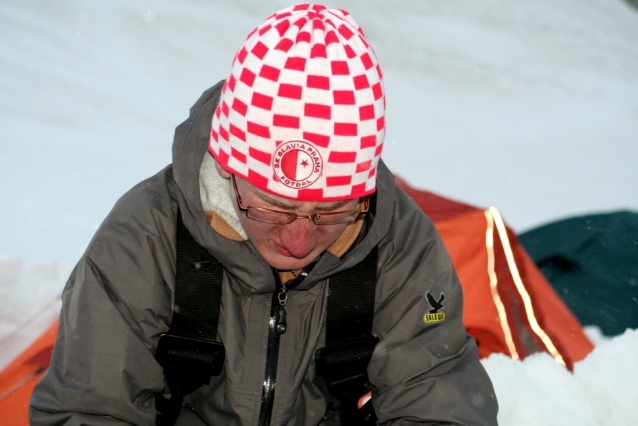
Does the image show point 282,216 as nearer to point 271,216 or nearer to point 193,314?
point 271,216

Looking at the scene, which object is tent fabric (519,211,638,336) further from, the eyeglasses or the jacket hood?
the eyeglasses

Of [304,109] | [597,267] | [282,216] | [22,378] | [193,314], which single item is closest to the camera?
[304,109]

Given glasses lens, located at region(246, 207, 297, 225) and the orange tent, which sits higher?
glasses lens, located at region(246, 207, 297, 225)

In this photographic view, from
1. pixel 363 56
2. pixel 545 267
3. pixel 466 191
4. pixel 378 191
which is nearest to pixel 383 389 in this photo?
pixel 378 191

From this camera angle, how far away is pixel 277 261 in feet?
4.93

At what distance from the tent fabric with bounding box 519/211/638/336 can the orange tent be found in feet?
0.45

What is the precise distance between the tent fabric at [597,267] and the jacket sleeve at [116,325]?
1725 mm

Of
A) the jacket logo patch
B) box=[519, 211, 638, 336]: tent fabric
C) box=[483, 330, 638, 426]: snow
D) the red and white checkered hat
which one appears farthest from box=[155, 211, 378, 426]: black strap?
box=[519, 211, 638, 336]: tent fabric

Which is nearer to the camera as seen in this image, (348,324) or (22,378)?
(348,324)

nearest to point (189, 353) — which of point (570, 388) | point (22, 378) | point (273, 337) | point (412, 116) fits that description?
point (273, 337)

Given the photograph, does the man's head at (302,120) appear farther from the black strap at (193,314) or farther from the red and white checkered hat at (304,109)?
the black strap at (193,314)

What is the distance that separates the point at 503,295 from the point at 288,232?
1328 millimetres

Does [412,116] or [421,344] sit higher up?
[412,116]

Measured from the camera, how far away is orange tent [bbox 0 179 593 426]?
2.45m
